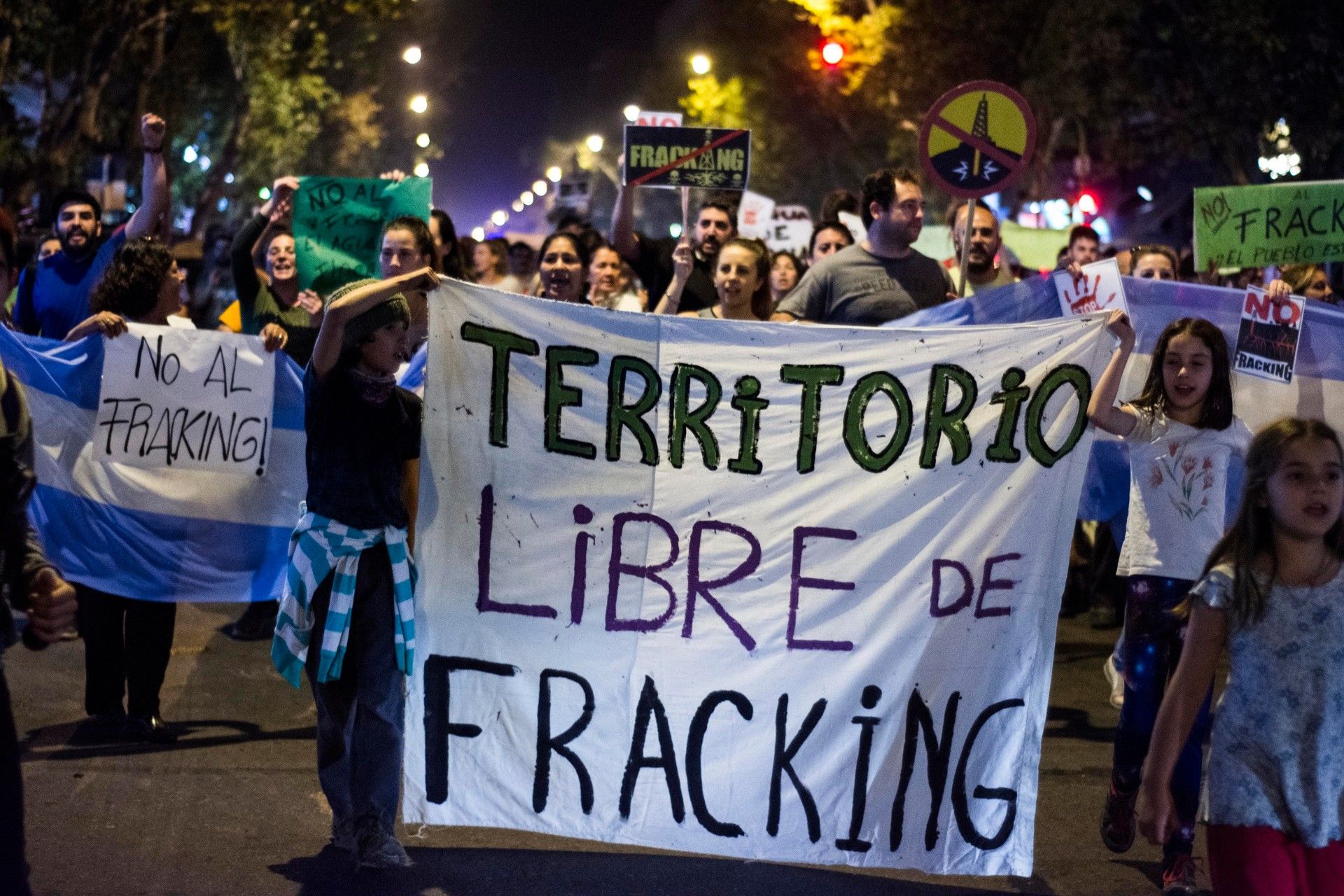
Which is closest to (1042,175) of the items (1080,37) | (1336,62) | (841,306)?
(1080,37)

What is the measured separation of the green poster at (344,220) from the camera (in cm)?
707

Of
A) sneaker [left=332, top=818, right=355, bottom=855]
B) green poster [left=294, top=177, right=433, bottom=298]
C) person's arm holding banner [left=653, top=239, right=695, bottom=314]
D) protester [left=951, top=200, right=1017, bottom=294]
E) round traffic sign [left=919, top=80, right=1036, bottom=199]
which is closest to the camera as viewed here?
sneaker [left=332, top=818, right=355, bottom=855]

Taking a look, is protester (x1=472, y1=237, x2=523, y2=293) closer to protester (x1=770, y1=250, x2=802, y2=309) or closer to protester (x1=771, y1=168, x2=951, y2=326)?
protester (x1=770, y1=250, x2=802, y2=309)

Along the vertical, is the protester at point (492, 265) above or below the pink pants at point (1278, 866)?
above

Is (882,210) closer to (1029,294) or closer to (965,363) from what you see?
(1029,294)

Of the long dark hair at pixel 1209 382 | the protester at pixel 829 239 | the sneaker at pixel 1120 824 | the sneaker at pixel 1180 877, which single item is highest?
the protester at pixel 829 239

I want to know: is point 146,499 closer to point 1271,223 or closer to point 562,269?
point 562,269

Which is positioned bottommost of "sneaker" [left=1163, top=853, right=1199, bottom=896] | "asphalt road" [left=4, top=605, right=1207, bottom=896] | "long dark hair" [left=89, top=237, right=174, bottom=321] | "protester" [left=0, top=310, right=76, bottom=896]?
"asphalt road" [left=4, top=605, right=1207, bottom=896]

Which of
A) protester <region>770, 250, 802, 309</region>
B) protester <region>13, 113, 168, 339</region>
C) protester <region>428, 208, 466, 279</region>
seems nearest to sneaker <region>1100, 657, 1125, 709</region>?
protester <region>770, 250, 802, 309</region>

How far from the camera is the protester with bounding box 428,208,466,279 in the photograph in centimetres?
723

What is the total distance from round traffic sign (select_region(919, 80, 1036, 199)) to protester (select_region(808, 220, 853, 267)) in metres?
1.65

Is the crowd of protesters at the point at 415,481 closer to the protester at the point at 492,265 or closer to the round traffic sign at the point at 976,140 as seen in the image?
the round traffic sign at the point at 976,140

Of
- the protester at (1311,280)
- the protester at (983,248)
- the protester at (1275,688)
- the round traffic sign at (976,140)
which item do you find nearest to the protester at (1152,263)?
the protester at (1311,280)

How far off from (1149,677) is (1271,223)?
3.36 metres
